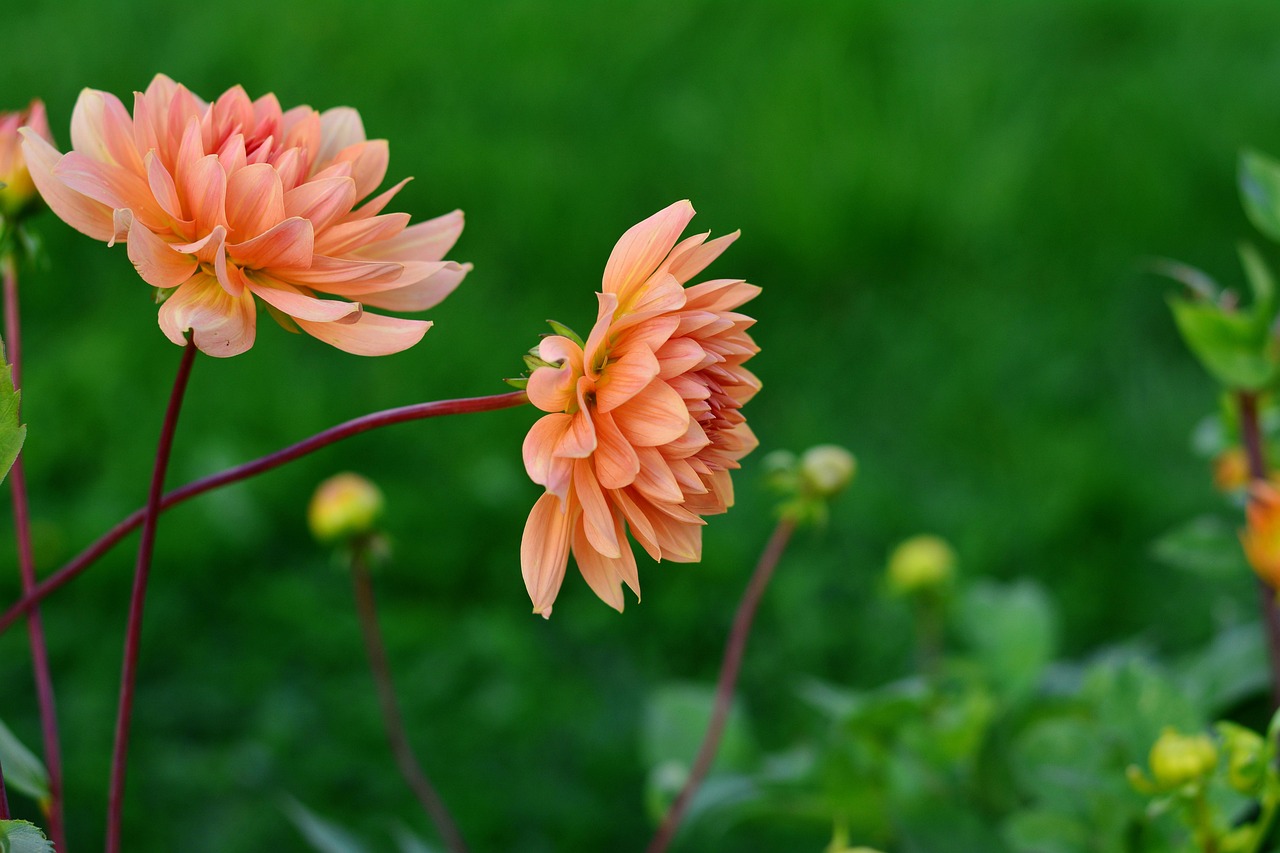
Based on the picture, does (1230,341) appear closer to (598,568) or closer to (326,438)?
(598,568)

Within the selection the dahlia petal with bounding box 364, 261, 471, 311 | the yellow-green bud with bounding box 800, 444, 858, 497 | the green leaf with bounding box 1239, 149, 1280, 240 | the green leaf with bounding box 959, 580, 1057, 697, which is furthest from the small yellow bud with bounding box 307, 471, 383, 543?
the green leaf with bounding box 1239, 149, 1280, 240

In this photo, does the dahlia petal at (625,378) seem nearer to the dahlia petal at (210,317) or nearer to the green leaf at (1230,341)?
the dahlia petal at (210,317)

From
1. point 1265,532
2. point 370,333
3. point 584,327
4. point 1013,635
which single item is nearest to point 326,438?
point 370,333

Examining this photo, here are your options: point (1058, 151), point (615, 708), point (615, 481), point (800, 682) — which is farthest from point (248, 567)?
point (1058, 151)

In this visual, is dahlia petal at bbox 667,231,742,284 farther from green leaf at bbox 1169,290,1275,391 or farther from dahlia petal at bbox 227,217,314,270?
green leaf at bbox 1169,290,1275,391

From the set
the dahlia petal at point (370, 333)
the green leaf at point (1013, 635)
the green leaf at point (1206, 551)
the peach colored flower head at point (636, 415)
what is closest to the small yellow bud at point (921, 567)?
the green leaf at point (1013, 635)
